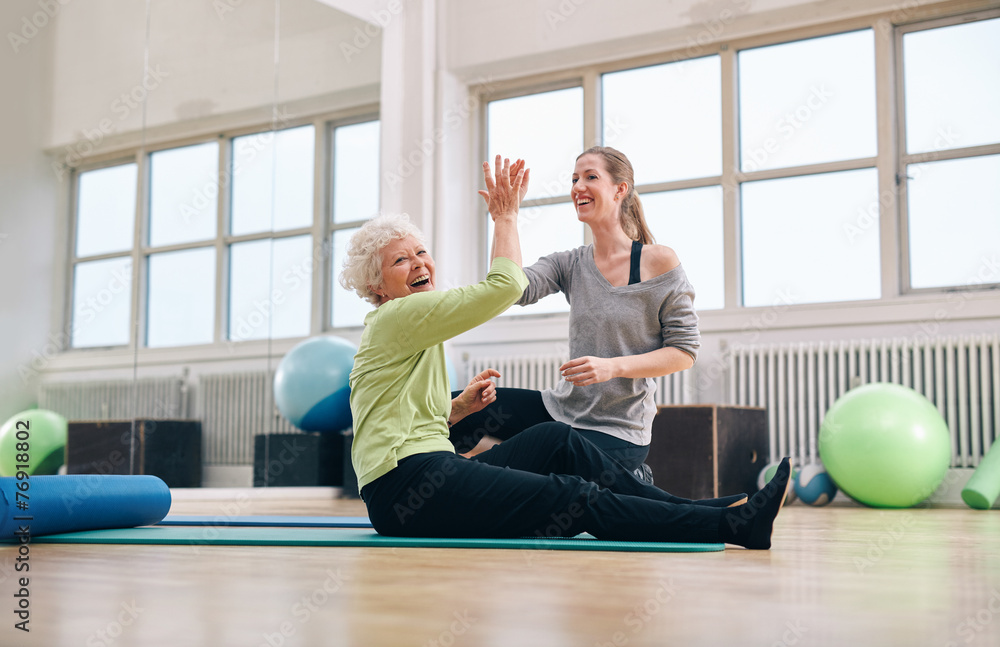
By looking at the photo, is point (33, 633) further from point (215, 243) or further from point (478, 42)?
point (478, 42)

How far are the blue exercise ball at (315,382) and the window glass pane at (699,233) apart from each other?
1.97 m

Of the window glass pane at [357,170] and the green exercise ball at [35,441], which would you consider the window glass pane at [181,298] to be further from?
the window glass pane at [357,170]

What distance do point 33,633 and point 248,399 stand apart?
15.2ft

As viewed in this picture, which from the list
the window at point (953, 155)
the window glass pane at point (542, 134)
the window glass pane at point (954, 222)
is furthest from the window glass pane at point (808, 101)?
the window glass pane at point (542, 134)

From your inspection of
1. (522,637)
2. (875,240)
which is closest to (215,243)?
(875,240)

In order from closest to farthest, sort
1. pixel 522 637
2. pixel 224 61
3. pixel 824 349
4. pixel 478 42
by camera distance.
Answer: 1. pixel 522 637
2. pixel 824 349
3. pixel 224 61
4. pixel 478 42

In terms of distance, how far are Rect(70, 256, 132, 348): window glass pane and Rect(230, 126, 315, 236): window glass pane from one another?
2.91ft

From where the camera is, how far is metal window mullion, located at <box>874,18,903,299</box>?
5152 mm

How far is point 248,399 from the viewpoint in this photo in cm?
562

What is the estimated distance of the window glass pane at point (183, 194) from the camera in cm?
497

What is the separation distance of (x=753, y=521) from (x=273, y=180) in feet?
14.6

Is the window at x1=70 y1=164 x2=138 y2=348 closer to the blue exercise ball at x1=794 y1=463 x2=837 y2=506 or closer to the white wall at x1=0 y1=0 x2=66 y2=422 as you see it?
the white wall at x1=0 y1=0 x2=66 y2=422

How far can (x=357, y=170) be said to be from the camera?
6.52 m

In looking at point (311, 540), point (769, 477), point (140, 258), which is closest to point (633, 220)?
point (311, 540)
